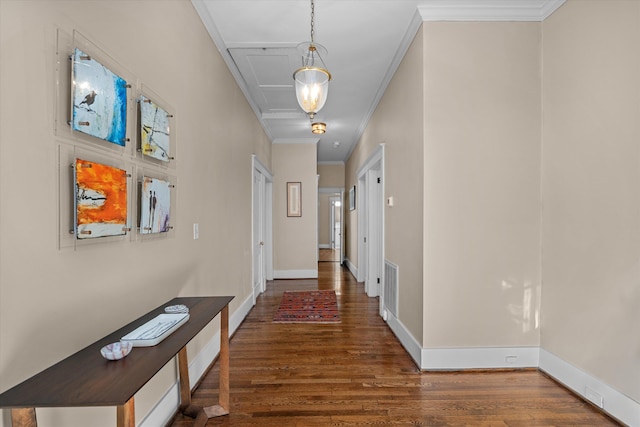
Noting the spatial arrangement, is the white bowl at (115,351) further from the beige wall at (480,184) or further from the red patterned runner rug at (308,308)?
the red patterned runner rug at (308,308)

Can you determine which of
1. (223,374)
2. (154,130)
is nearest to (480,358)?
(223,374)

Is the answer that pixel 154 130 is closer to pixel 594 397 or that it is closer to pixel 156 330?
pixel 156 330

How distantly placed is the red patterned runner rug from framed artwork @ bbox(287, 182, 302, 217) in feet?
5.85

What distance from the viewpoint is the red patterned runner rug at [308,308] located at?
389cm

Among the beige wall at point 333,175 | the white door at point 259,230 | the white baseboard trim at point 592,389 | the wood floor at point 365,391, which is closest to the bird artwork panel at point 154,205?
the wood floor at point 365,391

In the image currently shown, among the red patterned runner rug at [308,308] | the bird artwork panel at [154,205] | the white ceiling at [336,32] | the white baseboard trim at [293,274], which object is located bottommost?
the red patterned runner rug at [308,308]

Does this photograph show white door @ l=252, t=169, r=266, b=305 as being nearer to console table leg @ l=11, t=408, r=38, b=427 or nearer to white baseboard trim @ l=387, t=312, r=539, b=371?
white baseboard trim @ l=387, t=312, r=539, b=371

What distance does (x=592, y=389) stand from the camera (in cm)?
211

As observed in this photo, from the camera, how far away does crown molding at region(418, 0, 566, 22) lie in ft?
8.09

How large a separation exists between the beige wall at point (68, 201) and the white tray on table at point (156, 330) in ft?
0.54

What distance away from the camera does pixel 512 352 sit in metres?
2.60

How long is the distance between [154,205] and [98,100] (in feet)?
1.99

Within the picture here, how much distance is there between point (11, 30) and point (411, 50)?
2.69 metres

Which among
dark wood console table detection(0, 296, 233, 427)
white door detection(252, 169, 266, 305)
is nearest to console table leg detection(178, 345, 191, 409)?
dark wood console table detection(0, 296, 233, 427)
